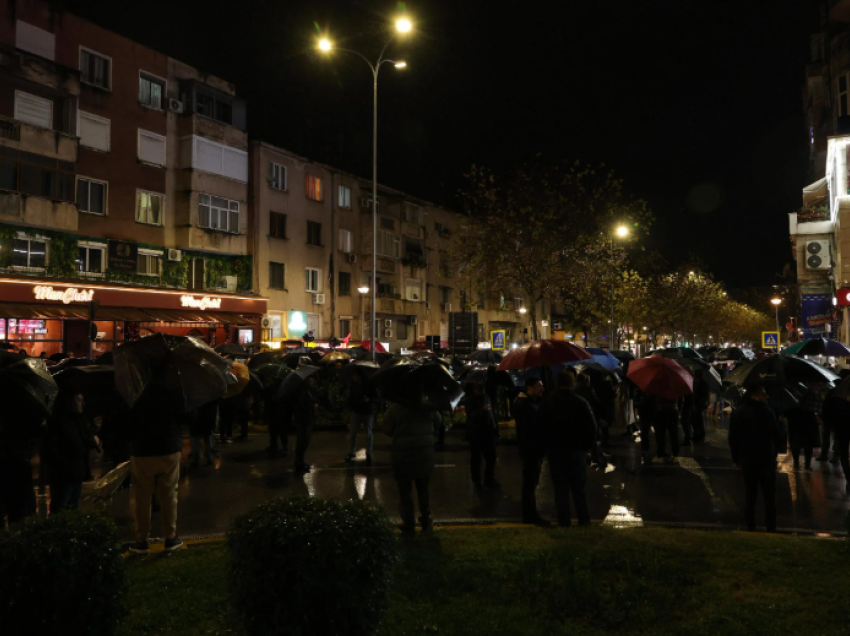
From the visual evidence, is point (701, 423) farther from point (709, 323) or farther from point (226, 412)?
point (709, 323)

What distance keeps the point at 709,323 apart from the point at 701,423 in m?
68.5

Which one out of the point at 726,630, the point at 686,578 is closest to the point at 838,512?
the point at 686,578

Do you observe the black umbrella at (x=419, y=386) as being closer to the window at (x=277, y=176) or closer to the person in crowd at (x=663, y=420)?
the person in crowd at (x=663, y=420)

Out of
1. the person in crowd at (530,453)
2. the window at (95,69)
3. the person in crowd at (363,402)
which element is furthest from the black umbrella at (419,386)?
the window at (95,69)

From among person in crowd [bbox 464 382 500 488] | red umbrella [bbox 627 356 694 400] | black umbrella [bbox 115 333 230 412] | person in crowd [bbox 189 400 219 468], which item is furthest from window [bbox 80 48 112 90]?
black umbrella [bbox 115 333 230 412]

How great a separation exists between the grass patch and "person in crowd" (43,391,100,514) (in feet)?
4.21

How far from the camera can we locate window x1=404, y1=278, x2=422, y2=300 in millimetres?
49844

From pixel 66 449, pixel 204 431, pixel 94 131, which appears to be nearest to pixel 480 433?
pixel 204 431

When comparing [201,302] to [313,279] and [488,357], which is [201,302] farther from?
[488,357]

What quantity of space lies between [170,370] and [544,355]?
553 centimetres

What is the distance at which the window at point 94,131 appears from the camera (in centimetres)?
2988

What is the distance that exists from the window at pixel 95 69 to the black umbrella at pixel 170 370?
26651 mm

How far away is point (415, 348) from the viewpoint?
39.3 metres

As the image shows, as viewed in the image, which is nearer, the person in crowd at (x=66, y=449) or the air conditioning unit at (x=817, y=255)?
the person in crowd at (x=66, y=449)
